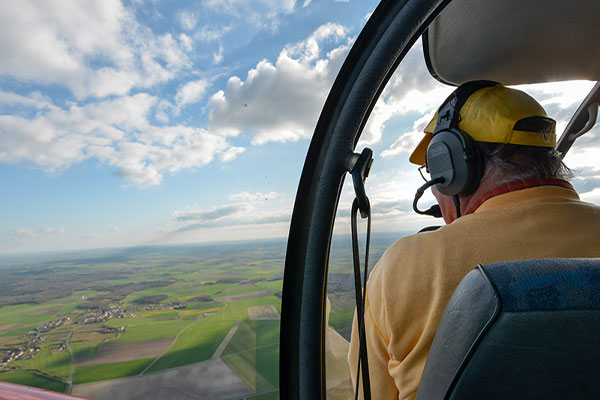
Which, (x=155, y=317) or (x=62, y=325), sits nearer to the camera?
(x=62, y=325)

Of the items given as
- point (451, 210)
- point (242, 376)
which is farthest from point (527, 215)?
point (242, 376)

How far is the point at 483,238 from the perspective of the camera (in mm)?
992

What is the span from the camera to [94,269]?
1767 mm

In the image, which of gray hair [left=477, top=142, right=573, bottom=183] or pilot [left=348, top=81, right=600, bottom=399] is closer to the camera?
pilot [left=348, top=81, right=600, bottom=399]

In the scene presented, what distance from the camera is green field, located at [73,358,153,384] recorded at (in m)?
Answer: 1.35

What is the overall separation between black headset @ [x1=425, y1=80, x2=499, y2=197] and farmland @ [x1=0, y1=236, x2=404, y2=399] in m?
0.50

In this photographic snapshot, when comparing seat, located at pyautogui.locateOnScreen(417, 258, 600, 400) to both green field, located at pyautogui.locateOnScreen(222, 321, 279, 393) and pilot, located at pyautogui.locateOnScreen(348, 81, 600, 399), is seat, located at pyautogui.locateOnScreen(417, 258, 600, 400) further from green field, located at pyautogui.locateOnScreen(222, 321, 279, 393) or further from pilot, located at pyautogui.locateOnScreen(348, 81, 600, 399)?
green field, located at pyautogui.locateOnScreen(222, 321, 279, 393)

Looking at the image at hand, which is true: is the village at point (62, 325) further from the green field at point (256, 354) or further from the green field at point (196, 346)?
the green field at point (256, 354)

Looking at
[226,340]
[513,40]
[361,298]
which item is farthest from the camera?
[513,40]

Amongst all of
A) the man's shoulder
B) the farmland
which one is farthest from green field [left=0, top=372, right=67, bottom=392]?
the man's shoulder

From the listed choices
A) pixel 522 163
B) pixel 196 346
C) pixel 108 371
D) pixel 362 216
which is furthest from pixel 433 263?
pixel 108 371

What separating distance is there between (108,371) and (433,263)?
136 cm

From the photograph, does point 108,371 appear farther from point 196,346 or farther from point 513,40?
point 513,40

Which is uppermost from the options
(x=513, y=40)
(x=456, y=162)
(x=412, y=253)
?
(x=513, y=40)
